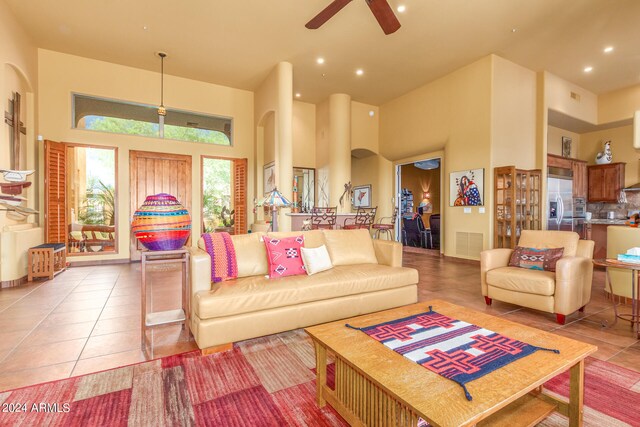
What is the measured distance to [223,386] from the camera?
183cm

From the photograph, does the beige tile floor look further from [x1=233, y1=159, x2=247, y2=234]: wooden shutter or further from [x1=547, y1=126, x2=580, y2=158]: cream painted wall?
[x1=547, y1=126, x2=580, y2=158]: cream painted wall

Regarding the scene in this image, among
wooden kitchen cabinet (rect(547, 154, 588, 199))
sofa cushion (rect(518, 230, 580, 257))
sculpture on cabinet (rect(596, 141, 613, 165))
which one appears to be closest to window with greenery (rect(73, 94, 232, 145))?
sofa cushion (rect(518, 230, 580, 257))

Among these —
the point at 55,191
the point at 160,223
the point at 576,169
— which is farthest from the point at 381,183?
the point at 55,191

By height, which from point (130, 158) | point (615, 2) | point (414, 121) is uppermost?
point (615, 2)

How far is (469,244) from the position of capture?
6.34 metres

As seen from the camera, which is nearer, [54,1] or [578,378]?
[578,378]

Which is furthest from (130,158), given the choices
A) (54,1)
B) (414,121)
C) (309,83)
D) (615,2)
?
(615,2)

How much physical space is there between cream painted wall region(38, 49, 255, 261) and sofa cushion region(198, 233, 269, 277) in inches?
183

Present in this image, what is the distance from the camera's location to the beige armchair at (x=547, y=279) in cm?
281

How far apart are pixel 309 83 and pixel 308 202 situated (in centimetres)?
319

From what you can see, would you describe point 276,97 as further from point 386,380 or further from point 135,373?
point 386,380

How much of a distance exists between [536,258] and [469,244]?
10.6ft

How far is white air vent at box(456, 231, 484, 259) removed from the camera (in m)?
6.13

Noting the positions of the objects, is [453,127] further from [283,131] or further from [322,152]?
[283,131]
